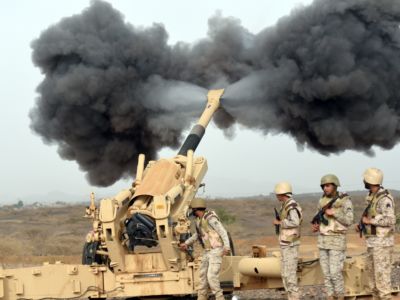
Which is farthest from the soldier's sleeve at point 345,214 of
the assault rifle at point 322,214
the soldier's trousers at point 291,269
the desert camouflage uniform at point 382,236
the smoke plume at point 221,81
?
the smoke plume at point 221,81

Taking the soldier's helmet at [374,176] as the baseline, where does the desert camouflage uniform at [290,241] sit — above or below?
below

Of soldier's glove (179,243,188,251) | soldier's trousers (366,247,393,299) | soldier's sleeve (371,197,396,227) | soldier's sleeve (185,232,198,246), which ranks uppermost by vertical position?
soldier's sleeve (371,197,396,227)

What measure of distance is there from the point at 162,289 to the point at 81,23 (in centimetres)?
780

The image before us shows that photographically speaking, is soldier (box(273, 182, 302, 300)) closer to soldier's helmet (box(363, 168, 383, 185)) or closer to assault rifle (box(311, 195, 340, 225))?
assault rifle (box(311, 195, 340, 225))

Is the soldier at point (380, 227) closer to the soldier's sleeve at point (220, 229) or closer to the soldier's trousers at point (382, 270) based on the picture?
the soldier's trousers at point (382, 270)

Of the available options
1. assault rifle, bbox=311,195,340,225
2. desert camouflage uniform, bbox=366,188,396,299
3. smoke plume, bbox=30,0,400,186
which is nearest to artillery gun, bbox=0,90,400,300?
assault rifle, bbox=311,195,340,225

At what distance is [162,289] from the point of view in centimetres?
1053

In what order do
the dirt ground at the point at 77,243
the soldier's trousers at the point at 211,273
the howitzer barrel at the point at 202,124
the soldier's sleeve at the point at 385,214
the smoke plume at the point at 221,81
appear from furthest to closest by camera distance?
the dirt ground at the point at 77,243, the smoke plume at the point at 221,81, the howitzer barrel at the point at 202,124, the soldier's trousers at the point at 211,273, the soldier's sleeve at the point at 385,214

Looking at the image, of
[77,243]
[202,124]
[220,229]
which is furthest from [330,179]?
[77,243]

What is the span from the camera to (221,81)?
1641 centimetres

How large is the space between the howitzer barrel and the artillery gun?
1.80 m

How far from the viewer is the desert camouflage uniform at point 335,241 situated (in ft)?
29.0

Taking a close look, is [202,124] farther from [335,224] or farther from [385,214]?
[385,214]

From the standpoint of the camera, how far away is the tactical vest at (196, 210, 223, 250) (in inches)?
393
